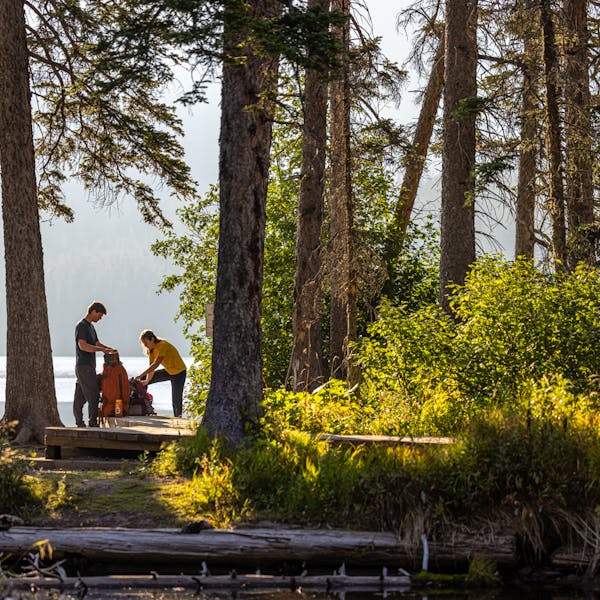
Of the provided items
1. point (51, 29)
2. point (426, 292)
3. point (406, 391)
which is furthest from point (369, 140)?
point (406, 391)

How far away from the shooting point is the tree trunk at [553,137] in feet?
53.5

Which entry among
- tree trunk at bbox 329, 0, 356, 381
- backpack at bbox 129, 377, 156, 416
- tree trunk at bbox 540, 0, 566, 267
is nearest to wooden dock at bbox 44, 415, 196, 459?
backpack at bbox 129, 377, 156, 416

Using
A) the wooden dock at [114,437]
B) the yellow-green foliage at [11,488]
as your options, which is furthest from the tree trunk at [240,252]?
the yellow-green foliage at [11,488]

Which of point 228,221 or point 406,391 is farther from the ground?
point 228,221

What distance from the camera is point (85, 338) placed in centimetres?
1580

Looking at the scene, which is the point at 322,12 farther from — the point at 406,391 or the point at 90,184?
the point at 90,184

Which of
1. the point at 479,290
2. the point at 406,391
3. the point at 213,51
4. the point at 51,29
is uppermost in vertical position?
the point at 51,29

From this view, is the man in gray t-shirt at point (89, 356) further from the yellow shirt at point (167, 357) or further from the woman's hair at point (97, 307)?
the yellow shirt at point (167, 357)

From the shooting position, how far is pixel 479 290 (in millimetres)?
13398

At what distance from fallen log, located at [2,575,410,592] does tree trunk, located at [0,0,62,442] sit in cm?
713

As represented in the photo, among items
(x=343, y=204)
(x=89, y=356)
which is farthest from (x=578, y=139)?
(x=89, y=356)

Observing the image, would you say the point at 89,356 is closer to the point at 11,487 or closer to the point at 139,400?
the point at 139,400

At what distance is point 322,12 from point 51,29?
30.6 feet

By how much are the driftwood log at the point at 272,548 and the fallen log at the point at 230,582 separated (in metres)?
0.23
